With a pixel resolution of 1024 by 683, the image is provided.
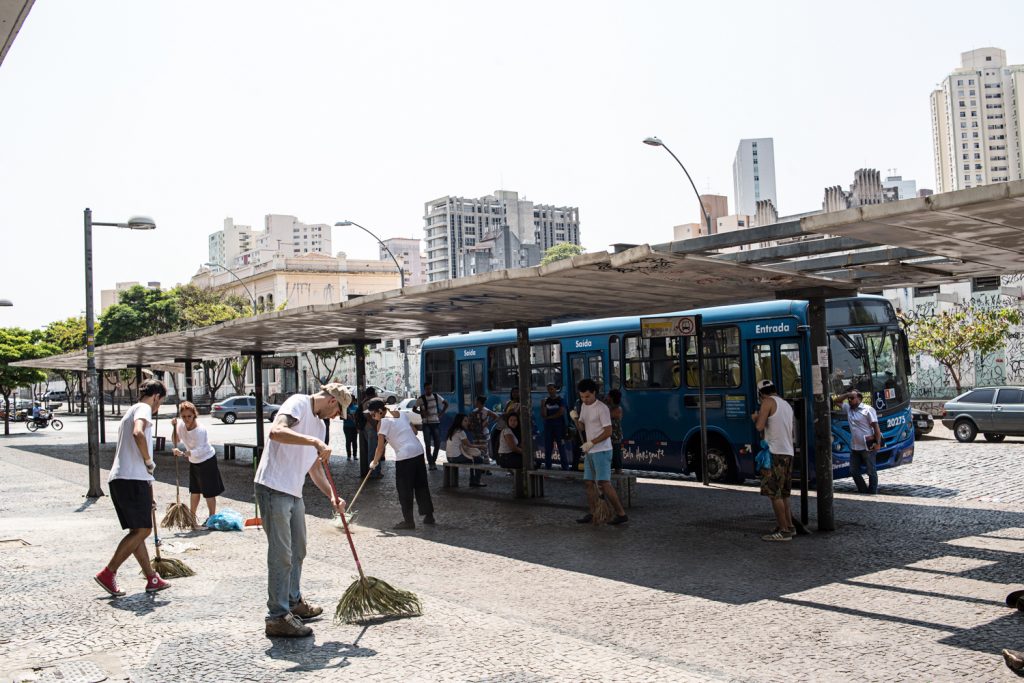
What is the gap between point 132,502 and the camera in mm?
8703

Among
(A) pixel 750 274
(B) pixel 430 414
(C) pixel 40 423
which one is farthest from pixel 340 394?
(C) pixel 40 423

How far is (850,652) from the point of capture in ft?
20.9

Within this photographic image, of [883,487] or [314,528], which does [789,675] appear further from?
[883,487]

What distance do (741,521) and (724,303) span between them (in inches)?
131

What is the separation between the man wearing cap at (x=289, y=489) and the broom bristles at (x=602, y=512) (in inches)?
209

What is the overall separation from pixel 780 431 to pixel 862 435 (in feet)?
13.2

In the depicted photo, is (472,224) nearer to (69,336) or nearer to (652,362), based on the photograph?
(69,336)

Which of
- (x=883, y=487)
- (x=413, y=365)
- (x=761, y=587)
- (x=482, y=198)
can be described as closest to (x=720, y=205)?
(x=413, y=365)

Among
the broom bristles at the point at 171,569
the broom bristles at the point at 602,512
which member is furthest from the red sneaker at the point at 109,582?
the broom bristles at the point at 602,512

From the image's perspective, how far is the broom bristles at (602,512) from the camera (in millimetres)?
12133

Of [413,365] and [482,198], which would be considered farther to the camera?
[482,198]

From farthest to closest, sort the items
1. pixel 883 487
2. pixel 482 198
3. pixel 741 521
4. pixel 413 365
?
pixel 482 198
pixel 413 365
pixel 883 487
pixel 741 521

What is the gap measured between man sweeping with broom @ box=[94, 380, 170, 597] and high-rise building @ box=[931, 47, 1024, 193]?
18235 centimetres

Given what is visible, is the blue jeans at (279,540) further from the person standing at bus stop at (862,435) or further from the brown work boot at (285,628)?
the person standing at bus stop at (862,435)
